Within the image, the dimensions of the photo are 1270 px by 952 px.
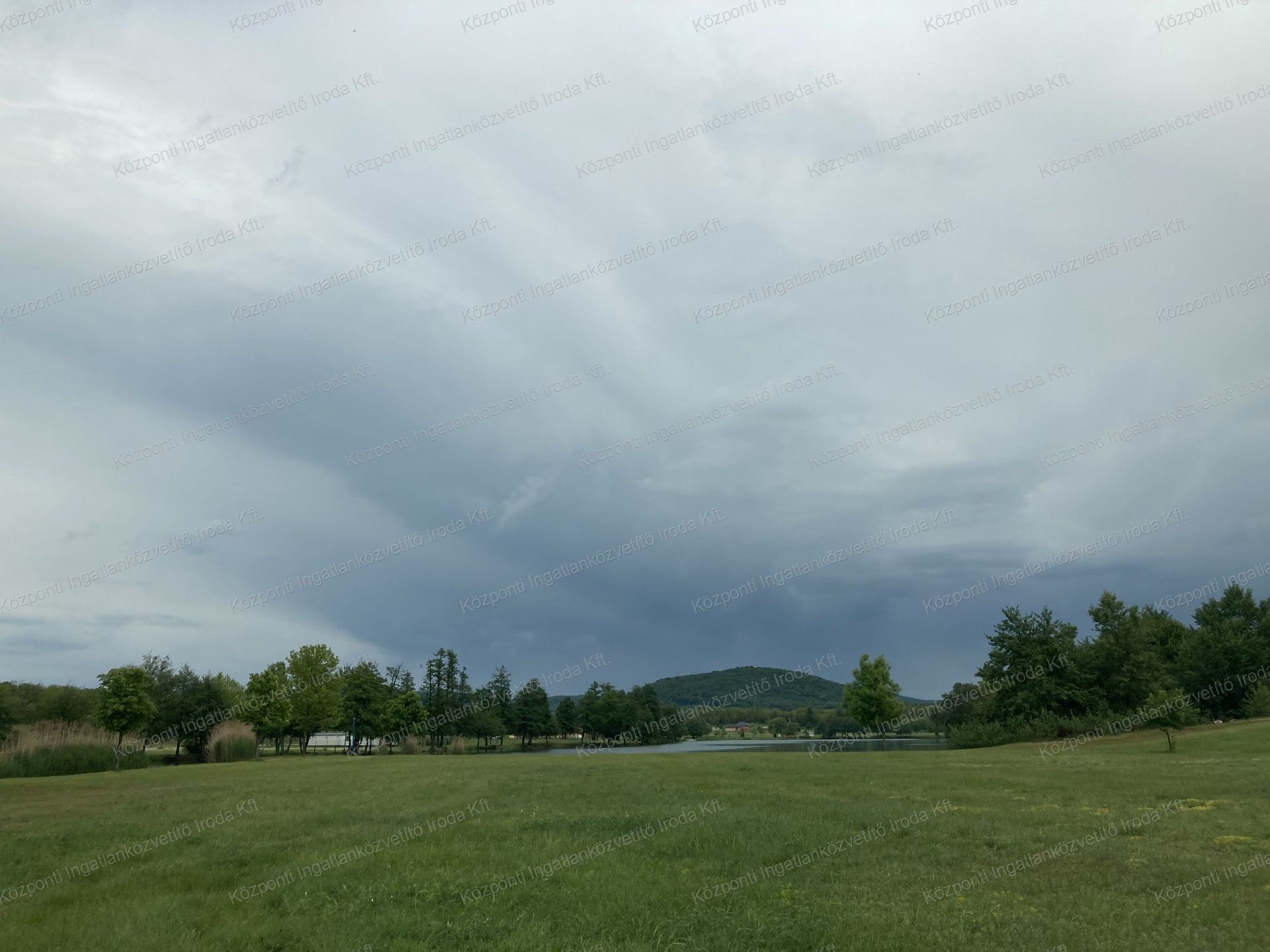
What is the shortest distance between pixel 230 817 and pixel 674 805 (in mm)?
11952

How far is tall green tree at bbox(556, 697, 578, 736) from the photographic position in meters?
138

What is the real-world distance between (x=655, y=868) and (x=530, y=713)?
115 meters

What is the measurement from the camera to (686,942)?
31.4 feet

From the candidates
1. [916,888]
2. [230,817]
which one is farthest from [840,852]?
[230,817]

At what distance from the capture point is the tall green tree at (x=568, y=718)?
13788cm

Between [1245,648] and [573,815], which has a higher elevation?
[1245,648]

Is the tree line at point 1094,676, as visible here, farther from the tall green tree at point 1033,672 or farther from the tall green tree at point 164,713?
the tall green tree at point 164,713

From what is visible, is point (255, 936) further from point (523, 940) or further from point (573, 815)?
point (573, 815)

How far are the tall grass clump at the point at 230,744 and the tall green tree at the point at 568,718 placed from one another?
85.0m

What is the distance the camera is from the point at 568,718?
138 m

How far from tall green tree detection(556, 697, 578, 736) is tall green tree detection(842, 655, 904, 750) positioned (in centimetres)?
6850

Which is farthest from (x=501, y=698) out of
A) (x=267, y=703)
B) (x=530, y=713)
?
(x=267, y=703)

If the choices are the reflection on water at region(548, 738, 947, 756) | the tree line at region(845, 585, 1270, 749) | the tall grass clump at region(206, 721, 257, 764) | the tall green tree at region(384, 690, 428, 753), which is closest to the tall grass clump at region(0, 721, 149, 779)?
the tall grass clump at region(206, 721, 257, 764)

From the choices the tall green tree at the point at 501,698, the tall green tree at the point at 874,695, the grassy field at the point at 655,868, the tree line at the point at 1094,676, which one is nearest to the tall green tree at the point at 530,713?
the tall green tree at the point at 501,698
